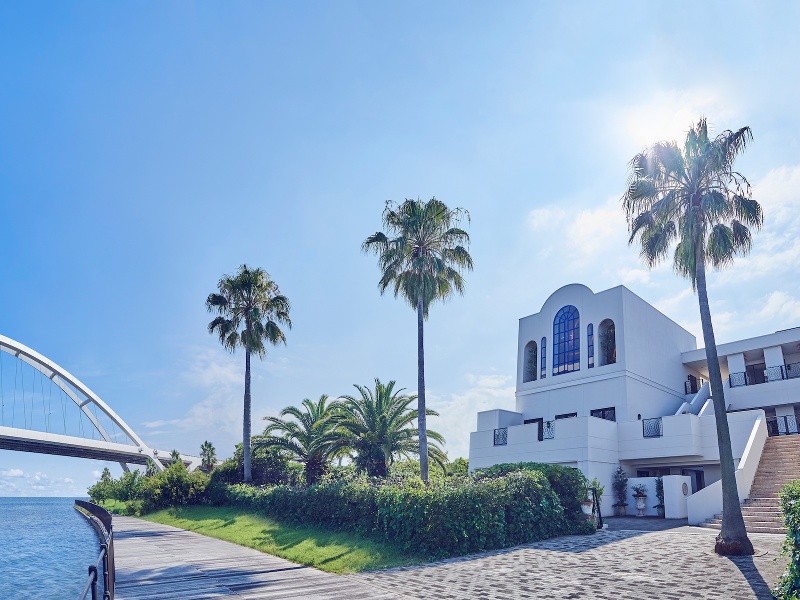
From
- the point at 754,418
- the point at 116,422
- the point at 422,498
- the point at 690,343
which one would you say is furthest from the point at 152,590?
the point at 116,422

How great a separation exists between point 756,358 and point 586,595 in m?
26.6

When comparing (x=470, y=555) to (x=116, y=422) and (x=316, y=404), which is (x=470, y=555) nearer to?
(x=316, y=404)

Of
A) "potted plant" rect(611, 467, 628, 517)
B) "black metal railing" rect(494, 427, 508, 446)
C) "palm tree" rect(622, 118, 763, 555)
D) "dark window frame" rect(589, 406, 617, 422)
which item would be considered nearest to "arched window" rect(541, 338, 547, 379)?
"dark window frame" rect(589, 406, 617, 422)

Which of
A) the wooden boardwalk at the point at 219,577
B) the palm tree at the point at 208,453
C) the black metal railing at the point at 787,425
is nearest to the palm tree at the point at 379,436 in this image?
the wooden boardwalk at the point at 219,577

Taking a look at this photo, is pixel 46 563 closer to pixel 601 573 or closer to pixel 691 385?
pixel 601 573

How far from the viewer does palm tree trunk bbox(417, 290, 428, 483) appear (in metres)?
19.9

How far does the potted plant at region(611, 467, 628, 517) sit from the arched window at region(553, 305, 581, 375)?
20.2 feet

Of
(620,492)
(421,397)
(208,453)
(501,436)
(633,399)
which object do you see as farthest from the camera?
(208,453)

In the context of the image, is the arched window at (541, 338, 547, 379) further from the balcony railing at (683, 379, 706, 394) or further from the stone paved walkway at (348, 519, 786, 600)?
the stone paved walkway at (348, 519, 786, 600)

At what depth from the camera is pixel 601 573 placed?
1156cm

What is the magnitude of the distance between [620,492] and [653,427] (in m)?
2.99

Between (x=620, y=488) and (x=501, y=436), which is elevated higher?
(x=501, y=436)

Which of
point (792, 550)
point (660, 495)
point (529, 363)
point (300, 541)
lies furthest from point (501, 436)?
point (792, 550)

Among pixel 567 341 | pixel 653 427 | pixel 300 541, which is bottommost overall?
pixel 300 541
